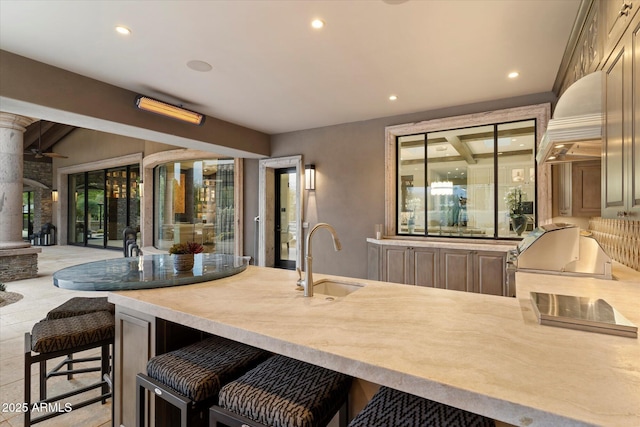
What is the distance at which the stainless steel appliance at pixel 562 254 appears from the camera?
7.42 ft

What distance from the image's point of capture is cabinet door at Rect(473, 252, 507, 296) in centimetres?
396

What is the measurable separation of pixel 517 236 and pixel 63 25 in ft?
18.5

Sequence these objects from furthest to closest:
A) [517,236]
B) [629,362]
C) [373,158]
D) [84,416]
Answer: [373,158] < [517,236] < [84,416] < [629,362]

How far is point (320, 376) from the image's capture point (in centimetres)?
134

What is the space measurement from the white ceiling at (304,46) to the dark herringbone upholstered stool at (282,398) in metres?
2.55

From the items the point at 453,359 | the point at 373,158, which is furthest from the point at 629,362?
the point at 373,158

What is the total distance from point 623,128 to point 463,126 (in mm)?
3427

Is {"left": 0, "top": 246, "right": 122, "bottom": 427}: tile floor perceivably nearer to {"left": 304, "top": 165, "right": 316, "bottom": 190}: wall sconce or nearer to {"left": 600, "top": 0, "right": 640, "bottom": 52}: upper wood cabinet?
{"left": 304, "top": 165, "right": 316, "bottom": 190}: wall sconce

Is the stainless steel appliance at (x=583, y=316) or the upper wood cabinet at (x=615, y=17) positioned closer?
the stainless steel appliance at (x=583, y=316)

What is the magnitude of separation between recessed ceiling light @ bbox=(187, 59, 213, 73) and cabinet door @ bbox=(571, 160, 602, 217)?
4.05 metres

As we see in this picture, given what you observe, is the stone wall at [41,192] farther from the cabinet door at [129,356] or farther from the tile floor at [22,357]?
the cabinet door at [129,356]

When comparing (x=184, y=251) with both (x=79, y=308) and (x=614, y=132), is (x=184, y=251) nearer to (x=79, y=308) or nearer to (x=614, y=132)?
(x=79, y=308)

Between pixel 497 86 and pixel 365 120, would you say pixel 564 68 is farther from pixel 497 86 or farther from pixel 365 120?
pixel 365 120

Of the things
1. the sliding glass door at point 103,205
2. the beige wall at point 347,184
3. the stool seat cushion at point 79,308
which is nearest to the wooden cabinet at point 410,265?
the beige wall at point 347,184
